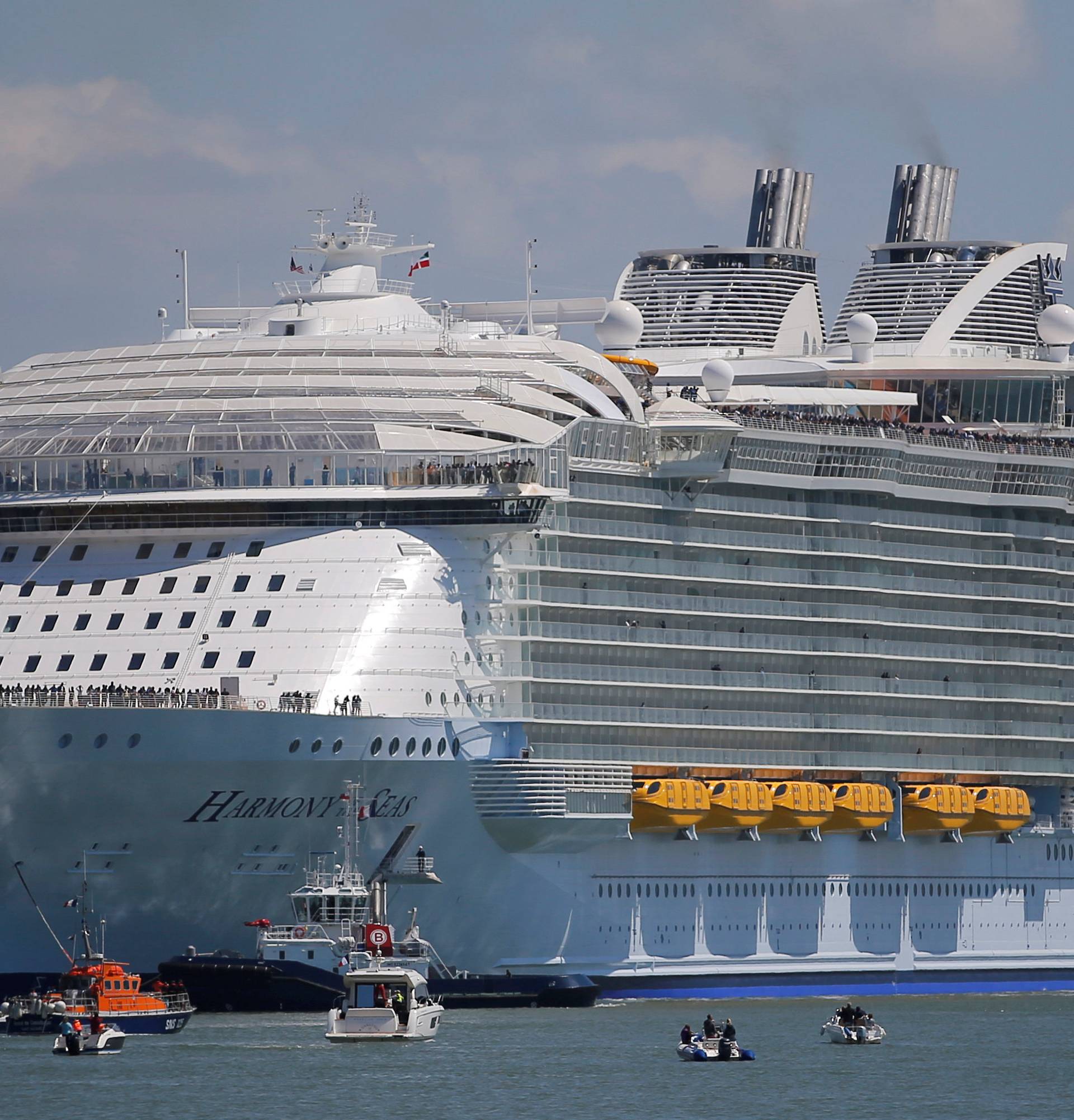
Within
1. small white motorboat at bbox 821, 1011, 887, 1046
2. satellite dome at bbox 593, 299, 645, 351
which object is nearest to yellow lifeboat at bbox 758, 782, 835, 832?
small white motorboat at bbox 821, 1011, 887, 1046

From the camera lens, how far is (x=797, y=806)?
96.0m

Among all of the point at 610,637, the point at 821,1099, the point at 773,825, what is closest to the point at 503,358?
the point at 610,637

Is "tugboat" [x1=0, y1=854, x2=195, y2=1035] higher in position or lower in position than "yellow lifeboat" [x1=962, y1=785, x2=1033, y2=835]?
lower

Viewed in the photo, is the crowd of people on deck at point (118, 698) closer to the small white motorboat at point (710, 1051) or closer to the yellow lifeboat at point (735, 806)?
the small white motorboat at point (710, 1051)

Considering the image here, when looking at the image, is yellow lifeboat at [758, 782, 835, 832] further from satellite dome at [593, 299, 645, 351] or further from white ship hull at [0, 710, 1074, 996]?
satellite dome at [593, 299, 645, 351]

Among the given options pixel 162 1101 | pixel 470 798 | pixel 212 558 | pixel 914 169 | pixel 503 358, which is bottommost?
pixel 162 1101

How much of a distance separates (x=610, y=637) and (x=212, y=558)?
1100 centimetres

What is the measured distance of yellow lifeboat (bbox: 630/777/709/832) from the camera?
302 feet

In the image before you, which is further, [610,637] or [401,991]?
[610,637]

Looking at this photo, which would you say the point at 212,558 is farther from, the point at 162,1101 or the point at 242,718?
the point at 162,1101

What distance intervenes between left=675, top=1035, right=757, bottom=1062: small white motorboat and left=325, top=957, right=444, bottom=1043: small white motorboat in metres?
6.00

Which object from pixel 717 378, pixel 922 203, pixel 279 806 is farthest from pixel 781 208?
pixel 279 806

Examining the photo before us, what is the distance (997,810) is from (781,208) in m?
27.7

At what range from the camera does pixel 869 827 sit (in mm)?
98812
